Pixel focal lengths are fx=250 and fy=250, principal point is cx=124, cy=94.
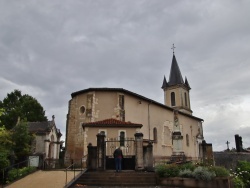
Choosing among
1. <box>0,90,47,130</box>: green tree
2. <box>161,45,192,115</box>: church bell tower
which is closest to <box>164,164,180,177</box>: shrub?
<box>0,90,47,130</box>: green tree

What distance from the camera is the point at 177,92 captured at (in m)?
48.5

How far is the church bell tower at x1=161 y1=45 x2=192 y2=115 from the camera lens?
47.7m

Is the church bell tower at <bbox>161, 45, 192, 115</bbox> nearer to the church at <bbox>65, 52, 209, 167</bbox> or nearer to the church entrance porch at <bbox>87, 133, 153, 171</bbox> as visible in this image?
the church at <bbox>65, 52, 209, 167</bbox>

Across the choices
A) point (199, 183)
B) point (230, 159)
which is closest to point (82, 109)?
point (199, 183)

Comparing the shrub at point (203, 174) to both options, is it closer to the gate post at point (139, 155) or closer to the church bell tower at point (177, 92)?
the gate post at point (139, 155)

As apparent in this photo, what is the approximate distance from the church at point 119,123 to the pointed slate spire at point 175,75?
13.0 metres

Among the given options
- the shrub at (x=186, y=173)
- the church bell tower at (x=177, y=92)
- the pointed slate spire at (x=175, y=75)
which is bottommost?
the shrub at (x=186, y=173)

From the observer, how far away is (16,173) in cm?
1720

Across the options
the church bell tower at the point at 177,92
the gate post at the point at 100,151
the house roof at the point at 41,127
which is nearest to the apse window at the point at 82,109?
the house roof at the point at 41,127

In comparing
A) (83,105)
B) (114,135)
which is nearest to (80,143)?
(83,105)

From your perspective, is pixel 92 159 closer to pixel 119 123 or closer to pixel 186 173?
pixel 119 123

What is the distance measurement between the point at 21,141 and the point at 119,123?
11.0m

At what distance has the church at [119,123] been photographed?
20297 mm

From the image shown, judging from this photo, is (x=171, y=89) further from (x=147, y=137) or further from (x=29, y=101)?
(x=29, y=101)
